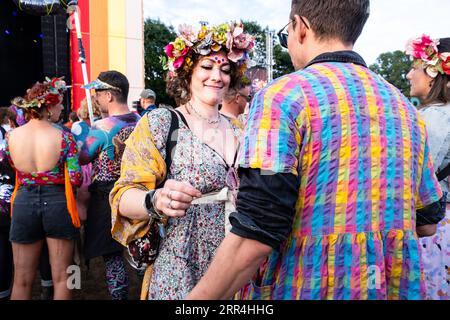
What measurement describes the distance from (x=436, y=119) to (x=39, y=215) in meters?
2.85

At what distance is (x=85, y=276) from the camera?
421 centimetres

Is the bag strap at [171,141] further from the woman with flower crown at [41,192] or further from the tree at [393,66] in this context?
Answer: the tree at [393,66]

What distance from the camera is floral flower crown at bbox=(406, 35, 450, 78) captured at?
8.30 feet

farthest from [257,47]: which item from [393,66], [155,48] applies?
[393,66]

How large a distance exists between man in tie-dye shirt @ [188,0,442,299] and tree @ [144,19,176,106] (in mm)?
33364

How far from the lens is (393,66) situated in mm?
60219

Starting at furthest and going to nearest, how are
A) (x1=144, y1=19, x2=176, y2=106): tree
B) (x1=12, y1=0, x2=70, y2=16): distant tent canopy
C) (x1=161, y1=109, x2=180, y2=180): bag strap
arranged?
(x1=144, y1=19, x2=176, y2=106): tree, (x1=12, y1=0, x2=70, y2=16): distant tent canopy, (x1=161, y1=109, x2=180, y2=180): bag strap

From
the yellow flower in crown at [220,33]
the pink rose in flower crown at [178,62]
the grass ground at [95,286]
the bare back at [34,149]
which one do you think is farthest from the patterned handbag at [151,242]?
the grass ground at [95,286]

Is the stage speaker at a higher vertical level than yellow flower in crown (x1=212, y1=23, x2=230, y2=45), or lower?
higher

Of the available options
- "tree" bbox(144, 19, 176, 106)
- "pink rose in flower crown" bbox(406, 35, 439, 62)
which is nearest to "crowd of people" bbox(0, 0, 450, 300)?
"pink rose in flower crown" bbox(406, 35, 439, 62)

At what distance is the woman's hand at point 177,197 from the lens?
115 cm

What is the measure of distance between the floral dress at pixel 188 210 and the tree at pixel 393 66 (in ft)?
187

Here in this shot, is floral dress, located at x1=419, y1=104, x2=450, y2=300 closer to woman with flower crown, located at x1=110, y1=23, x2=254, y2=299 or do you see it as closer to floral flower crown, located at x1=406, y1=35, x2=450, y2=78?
floral flower crown, located at x1=406, y1=35, x2=450, y2=78

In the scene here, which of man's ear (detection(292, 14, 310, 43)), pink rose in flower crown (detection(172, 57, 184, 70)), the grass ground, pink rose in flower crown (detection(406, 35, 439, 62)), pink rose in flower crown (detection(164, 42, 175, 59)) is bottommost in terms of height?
the grass ground
